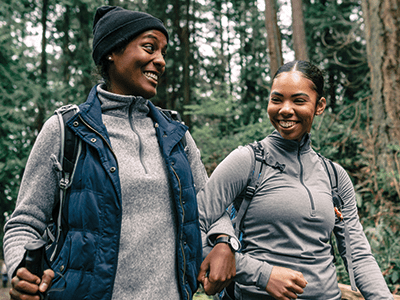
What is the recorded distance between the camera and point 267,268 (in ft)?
6.12

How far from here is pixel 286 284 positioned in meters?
1.77

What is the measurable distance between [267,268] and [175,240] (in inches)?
20.7

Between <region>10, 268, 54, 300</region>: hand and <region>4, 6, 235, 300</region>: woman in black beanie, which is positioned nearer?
<region>10, 268, 54, 300</region>: hand

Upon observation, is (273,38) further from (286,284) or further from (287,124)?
(286,284)

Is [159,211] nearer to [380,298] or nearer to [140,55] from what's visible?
[140,55]

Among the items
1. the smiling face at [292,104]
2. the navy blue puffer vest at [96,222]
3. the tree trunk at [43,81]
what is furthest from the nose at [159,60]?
A: the tree trunk at [43,81]

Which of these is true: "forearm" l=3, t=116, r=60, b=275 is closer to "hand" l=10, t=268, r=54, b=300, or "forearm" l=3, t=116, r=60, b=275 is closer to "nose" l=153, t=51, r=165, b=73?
"hand" l=10, t=268, r=54, b=300

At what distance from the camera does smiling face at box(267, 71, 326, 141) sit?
85.1 inches

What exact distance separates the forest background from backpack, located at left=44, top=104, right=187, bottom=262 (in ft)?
2.04

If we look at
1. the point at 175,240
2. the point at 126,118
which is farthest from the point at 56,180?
the point at 175,240

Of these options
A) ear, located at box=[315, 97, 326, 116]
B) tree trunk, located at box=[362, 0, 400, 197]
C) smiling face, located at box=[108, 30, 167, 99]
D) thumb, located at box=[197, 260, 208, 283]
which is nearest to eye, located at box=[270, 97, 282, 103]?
ear, located at box=[315, 97, 326, 116]

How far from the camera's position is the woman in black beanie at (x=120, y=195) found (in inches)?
59.7

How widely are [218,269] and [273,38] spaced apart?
9943mm

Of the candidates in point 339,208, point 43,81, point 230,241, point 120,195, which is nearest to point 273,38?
point 43,81
